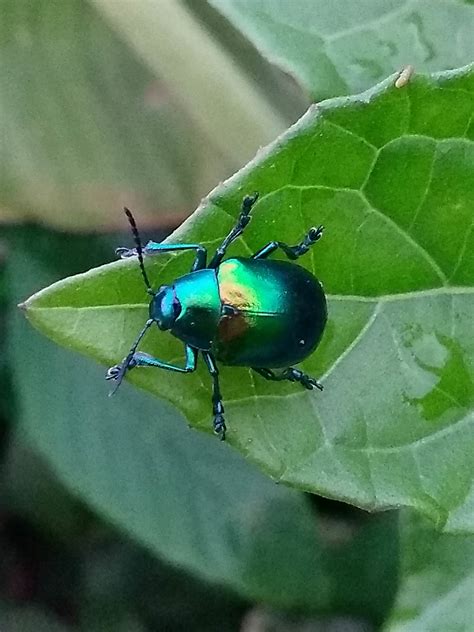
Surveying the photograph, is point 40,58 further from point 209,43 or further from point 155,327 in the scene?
point 155,327

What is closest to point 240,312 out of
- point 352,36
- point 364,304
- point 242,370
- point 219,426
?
point 242,370

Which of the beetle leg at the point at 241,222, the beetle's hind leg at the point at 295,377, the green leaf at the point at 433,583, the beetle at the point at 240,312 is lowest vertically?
the green leaf at the point at 433,583

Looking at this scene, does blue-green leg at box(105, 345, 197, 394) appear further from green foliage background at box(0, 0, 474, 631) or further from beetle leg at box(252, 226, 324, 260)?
beetle leg at box(252, 226, 324, 260)

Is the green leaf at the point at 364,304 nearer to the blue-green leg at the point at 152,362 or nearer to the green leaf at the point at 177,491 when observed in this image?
the blue-green leg at the point at 152,362

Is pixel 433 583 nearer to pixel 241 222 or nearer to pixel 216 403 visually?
pixel 216 403

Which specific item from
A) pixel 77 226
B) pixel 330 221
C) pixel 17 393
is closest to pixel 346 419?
pixel 330 221

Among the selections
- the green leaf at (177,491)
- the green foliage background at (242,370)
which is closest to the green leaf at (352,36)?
the green foliage background at (242,370)
